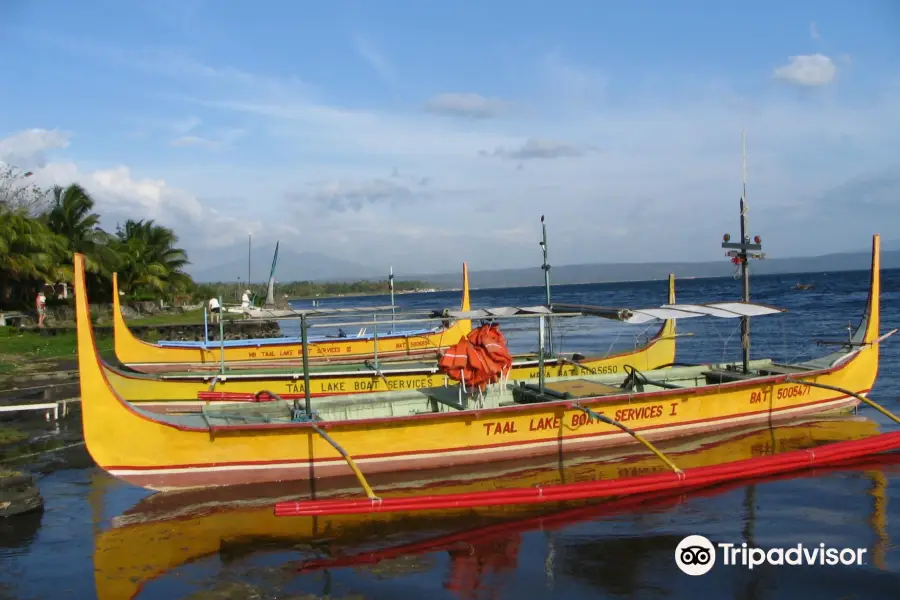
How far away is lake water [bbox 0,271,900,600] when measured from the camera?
22.3ft

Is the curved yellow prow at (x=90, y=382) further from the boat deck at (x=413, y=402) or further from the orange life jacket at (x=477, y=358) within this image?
the orange life jacket at (x=477, y=358)

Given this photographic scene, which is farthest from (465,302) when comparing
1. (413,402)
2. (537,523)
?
(537,523)

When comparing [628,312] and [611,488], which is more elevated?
[628,312]

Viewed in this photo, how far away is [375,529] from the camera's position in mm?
8266

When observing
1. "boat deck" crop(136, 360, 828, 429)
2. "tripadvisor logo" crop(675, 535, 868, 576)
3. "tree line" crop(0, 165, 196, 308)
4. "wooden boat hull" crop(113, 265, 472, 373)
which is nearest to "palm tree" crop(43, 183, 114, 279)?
"tree line" crop(0, 165, 196, 308)

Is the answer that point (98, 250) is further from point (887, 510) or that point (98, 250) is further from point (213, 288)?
point (887, 510)

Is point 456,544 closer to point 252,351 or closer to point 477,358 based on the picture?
point 477,358

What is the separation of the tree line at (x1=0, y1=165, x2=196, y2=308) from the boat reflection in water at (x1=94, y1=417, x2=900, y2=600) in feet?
75.9

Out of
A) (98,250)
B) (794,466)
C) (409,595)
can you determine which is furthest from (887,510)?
(98,250)

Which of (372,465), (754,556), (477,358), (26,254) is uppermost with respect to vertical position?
(26,254)

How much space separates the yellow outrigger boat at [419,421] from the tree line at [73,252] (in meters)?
22.4

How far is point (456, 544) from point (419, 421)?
7.52 ft

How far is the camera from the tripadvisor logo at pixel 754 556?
7.22 m

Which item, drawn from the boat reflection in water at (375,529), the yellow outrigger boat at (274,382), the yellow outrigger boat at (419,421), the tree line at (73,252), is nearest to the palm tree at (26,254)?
the tree line at (73,252)
